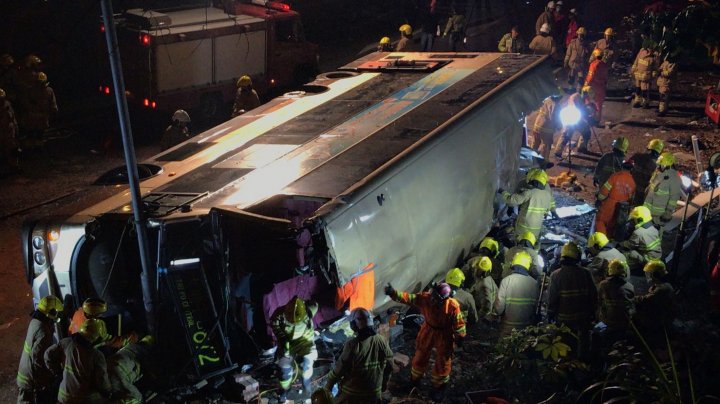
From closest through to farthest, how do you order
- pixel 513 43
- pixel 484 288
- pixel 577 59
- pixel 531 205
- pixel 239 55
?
1. pixel 484 288
2. pixel 531 205
3. pixel 239 55
4. pixel 577 59
5. pixel 513 43

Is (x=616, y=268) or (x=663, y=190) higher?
(x=663, y=190)

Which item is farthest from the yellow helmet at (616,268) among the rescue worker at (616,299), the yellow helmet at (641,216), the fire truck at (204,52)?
the fire truck at (204,52)

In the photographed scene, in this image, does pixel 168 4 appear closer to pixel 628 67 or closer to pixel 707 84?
pixel 628 67

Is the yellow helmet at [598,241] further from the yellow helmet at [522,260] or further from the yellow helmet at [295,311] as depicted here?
the yellow helmet at [295,311]

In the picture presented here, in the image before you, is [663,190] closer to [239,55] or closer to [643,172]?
[643,172]

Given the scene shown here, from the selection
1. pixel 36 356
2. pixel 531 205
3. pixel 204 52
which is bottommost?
pixel 36 356

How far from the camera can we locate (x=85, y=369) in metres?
5.63

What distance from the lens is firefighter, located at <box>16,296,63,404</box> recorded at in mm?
6117

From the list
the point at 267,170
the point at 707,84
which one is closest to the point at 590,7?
the point at 707,84

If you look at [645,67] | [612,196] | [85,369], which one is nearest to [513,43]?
[645,67]

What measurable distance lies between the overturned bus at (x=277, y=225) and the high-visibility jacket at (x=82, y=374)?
0.73m

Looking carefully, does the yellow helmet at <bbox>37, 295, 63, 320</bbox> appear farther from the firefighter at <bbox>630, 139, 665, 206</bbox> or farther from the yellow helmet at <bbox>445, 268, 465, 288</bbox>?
the firefighter at <bbox>630, 139, 665, 206</bbox>

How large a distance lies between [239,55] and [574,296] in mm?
9546

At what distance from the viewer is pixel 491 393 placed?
262 inches
